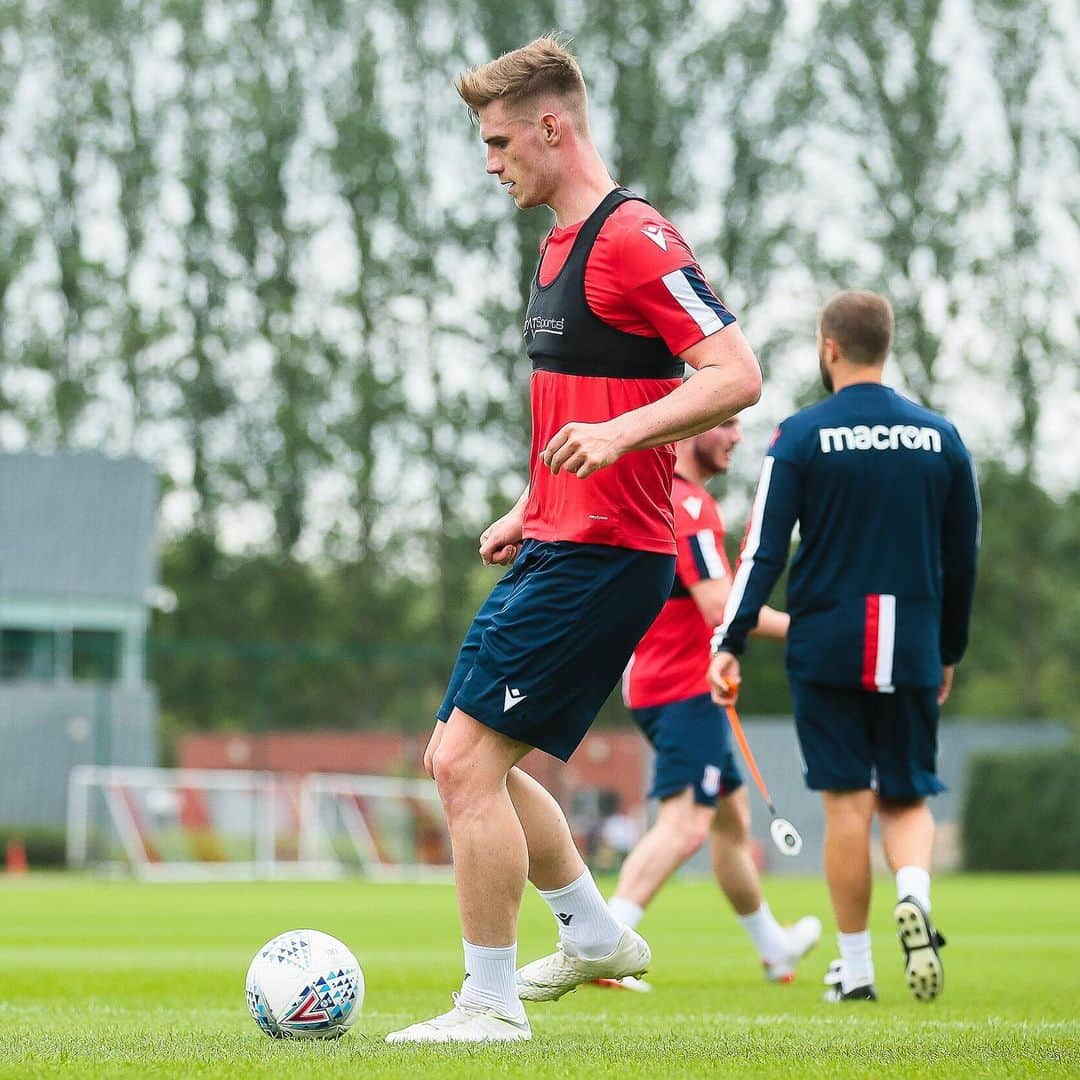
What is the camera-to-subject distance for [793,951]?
8219mm

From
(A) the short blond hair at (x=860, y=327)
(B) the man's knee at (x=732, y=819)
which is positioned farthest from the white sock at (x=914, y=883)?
(A) the short blond hair at (x=860, y=327)

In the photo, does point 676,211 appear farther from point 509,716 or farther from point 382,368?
point 509,716

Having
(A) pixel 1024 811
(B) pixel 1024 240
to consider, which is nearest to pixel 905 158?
(B) pixel 1024 240

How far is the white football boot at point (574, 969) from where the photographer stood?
530 cm

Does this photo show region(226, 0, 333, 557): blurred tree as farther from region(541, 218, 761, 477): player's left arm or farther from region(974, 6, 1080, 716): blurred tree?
region(541, 218, 761, 477): player's left arm

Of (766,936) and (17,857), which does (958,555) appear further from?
(17,857)

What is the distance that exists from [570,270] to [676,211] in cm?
3541

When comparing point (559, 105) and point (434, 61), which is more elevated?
point (434, 61)

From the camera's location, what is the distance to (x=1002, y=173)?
39.0 metres

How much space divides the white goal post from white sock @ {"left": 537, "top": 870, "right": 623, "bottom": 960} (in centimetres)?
2127

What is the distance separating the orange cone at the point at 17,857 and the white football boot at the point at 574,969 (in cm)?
2410

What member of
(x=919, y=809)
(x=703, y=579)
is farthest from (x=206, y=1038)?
(x=703, y=579)

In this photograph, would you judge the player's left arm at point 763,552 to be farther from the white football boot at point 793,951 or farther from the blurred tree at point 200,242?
the blurred tree at point 200,242

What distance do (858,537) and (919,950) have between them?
145cm
